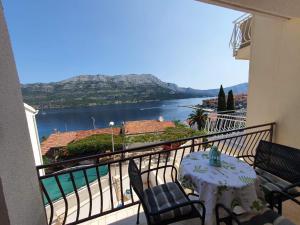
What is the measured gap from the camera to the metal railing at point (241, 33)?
15.2 feet

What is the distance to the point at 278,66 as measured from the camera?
3123mm

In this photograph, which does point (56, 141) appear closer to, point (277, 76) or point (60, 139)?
point (60, 139)

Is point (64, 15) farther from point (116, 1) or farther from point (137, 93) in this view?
point (137, 93)

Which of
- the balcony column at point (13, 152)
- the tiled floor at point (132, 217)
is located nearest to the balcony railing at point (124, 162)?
the tiled floor at point (132, 217)

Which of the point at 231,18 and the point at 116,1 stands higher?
the point at 116,1

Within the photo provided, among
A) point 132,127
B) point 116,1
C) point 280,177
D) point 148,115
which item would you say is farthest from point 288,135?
point 148,115

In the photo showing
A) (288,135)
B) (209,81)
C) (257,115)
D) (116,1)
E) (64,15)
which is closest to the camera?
(288,135)

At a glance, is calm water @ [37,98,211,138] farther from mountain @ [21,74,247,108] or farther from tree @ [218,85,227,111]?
tree @ [218,85,227,111]

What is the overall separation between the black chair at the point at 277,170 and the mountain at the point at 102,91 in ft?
63.0

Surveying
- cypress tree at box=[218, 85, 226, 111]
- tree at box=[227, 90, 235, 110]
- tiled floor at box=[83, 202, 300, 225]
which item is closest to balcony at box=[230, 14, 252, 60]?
tiled floor at box=[83, 202, 300, 225]

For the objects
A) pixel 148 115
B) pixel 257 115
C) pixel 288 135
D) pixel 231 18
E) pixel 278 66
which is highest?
pixel 231 18

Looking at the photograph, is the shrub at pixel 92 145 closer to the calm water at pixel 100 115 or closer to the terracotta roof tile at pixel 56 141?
the terracotta roof tile at pixel 56 141

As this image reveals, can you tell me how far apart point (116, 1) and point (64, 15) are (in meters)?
12.6

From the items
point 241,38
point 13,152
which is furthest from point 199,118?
point 13,152
